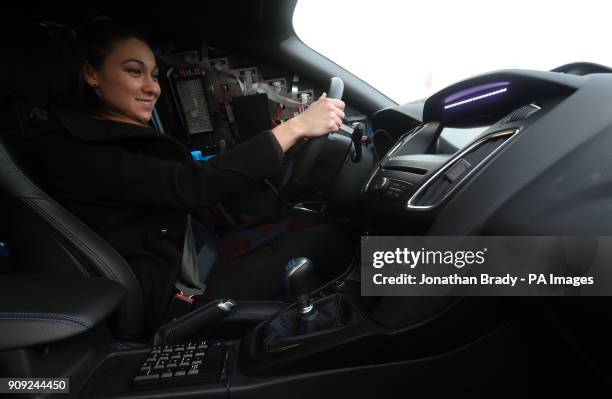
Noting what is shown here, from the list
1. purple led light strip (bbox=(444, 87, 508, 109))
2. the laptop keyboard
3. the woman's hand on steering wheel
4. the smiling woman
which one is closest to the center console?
the laptop keyboard

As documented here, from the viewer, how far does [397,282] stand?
59 cm

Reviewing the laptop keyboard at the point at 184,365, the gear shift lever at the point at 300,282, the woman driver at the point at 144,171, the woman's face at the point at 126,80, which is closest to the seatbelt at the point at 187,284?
the woman driver at the point at 144,171

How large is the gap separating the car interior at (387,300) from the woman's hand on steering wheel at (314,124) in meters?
0.04

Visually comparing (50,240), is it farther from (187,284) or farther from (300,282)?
(300,282)

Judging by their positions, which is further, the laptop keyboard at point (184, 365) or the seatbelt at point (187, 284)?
the seatbelt at point (187, 284)

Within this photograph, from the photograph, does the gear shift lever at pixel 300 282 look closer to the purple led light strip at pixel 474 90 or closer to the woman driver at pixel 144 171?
the woman driver at pixel 144 171

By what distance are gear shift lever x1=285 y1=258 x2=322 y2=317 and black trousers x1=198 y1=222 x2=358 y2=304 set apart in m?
0.12

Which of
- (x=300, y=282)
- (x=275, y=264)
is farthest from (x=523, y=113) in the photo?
(x=275, y=264)

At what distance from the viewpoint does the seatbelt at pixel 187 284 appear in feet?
2.72

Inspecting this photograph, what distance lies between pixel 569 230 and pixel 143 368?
72cm

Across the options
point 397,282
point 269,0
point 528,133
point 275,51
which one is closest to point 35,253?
point 397,282

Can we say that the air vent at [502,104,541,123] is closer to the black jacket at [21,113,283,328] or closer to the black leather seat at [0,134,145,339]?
the black jacket at [21,113,283,328]

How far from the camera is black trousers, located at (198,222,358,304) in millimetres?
879

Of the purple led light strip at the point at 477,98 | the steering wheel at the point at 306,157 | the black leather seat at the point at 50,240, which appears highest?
the purple led light strip at the point at 477,98
